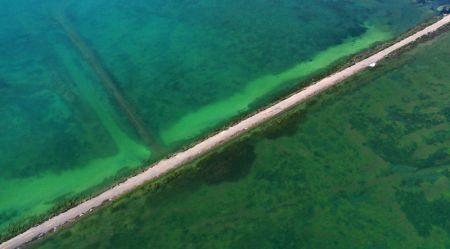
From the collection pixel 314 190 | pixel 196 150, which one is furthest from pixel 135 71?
pixel 314 190

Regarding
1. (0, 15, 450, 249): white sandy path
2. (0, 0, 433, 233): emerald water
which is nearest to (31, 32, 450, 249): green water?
(0, 15, 450, 249): white sandy path

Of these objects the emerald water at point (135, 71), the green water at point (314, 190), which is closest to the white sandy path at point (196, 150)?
the green water at point (314, 190)

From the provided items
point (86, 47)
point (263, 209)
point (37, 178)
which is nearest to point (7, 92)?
point (86, 47)

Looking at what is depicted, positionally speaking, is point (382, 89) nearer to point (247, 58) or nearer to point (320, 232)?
point (247, 58)

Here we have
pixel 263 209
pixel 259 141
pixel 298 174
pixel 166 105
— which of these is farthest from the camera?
pixel 166 105

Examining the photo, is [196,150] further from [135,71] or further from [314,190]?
[135,71]
